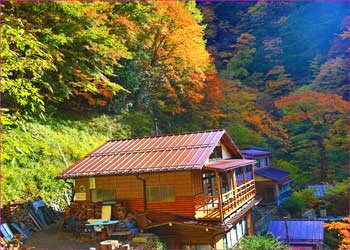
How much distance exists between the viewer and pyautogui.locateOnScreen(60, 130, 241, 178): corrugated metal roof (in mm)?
12047

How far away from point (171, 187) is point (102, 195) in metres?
2.95

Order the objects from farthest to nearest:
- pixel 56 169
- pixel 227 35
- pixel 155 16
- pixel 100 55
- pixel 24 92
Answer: pixel 227 35, pixel 155 16, pixel 100 55, pixel 56 169, pixel 24 92

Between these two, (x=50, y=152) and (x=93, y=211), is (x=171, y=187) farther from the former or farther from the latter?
(x=50, y=152)

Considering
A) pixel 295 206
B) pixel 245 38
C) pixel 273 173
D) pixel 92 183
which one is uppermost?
pixel 245 38

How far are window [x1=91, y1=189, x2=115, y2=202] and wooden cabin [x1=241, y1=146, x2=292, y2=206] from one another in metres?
13.1

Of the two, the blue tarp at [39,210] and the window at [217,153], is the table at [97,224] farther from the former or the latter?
the window at [217,153]

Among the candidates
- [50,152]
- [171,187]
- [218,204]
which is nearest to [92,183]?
→ [171,187]

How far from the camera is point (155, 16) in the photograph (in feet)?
75.5

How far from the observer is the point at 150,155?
13344 millimetres

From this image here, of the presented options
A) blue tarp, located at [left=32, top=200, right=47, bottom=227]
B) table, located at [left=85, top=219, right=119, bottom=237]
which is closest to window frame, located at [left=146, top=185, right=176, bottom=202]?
table, located at [left=85, top=219, right=119, bottom=237]

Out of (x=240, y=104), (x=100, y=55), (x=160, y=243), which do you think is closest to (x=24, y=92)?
(x=160, y=243)

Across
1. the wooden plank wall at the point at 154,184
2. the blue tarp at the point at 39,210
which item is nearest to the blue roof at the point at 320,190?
the wooden plank wall at the point at 154,184

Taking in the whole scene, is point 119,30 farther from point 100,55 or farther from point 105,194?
point 105,194

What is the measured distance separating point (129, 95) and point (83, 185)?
43.3ft
